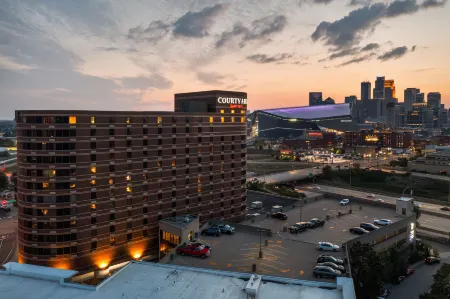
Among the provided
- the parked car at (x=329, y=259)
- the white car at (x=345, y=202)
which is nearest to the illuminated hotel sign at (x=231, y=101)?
the white car at (x=345, y=202)

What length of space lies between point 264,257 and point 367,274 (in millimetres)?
14269

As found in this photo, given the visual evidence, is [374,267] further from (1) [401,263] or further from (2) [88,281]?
(2) [88,281]

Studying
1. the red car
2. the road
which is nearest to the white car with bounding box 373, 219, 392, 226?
the road

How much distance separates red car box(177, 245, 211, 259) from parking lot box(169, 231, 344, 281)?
0.69 m

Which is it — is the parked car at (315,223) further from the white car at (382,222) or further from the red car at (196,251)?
the red car at (196,251)

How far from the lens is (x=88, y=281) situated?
194 ft

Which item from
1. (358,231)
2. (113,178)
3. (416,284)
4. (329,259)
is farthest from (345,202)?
(113,178)

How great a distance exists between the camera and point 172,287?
120 ft

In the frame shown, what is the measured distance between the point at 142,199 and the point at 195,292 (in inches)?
1321

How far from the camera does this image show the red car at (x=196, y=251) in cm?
5266

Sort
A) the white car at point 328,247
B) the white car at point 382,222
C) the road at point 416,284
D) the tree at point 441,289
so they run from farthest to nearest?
the white car at point 382,222 < the road at point 416,284 < the white car at point 328,247 < the tree at point 441,289

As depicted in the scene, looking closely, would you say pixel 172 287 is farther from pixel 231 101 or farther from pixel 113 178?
pixel 231 101

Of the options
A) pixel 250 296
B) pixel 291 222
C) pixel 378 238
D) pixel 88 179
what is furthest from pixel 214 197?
pixel 250 296

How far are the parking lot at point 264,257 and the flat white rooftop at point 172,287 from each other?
30.4ft
